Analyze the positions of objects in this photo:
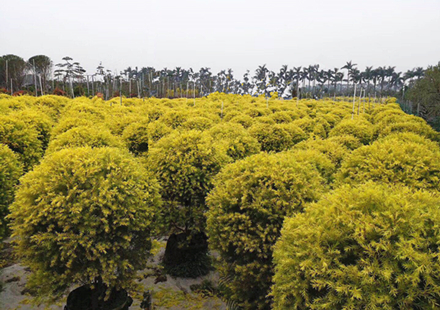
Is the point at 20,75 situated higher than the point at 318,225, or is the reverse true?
the point at 20,75

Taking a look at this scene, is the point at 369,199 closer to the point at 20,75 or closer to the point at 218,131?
the point at 218,131

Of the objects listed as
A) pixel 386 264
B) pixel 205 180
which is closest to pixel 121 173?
pixel 205 180

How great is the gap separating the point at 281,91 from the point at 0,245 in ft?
240

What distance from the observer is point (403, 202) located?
303 centimetres

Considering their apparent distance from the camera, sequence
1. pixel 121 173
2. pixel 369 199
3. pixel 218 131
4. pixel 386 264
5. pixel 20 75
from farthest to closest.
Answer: pixel 20 75, pixel 218 131, pixel 121 173, pixel 369 199, pixel 386 264

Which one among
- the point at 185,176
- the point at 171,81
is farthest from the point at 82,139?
the point at 171,81

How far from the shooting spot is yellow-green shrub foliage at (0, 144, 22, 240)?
594 cm

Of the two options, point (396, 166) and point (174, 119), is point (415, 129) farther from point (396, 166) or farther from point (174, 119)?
point (174, 119)

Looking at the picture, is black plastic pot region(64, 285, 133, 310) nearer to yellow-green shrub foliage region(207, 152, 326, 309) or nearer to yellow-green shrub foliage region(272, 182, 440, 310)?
yellow-green shrub foliage region(207, 152, 326, 309)

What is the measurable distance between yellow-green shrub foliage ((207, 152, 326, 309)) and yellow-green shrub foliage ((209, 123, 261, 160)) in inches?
142

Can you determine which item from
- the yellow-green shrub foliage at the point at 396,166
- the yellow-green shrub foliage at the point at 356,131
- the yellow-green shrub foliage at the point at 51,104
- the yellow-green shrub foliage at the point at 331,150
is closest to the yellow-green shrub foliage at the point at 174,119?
the yellow-green shrub foliage at the point at 331,150

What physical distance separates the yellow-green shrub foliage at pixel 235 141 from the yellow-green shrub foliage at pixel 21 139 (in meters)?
5.88

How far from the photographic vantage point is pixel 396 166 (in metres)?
5.32

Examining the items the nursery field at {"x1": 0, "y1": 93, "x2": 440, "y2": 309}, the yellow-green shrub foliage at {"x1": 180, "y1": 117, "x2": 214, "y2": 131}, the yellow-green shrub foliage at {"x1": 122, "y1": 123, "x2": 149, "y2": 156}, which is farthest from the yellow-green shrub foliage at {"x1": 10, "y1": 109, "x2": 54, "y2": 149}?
the yellow-green shrub foliage at {"x1": 180, "y1": 117, "x2": 214, "y2": 131}
